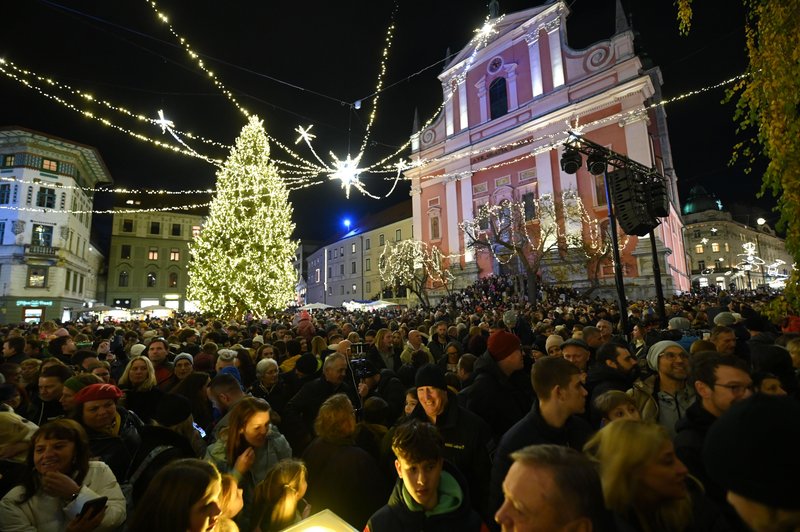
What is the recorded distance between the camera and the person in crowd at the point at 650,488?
162 cm

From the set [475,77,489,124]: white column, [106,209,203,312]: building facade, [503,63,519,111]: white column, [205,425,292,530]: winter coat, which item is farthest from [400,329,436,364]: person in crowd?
[106,209,203,312]: building facade

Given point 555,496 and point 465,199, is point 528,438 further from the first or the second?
point 465,199

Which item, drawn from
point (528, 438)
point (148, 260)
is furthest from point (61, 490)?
point (148, 260)

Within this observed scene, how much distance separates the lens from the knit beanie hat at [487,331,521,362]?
3.91 metres

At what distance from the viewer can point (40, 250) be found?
3152 centimetres

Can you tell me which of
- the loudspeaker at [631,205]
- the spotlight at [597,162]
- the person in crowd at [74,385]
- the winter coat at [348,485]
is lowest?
the winter coat at [348,485]

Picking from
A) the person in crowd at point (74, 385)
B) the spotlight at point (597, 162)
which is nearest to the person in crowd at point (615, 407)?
the person in crowd at point (74, 385)

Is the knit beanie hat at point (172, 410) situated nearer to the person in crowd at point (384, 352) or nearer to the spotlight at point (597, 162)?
the person in crowd at point (384, 352)

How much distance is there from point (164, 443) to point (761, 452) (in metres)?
3.40

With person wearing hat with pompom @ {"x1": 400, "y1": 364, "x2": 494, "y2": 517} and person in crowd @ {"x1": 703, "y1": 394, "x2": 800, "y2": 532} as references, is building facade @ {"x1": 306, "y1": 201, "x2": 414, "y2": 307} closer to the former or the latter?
person wearing hat with pompom @ {"x1": 400, "y1": 364, "x2": 494, "y2": 517}

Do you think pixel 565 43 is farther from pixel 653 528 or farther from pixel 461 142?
pixel 653 528

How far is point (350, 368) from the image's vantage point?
208 inches

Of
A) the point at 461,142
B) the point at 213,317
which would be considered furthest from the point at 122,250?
the point at 461,142

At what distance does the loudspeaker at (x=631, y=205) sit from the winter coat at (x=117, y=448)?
333 inches
